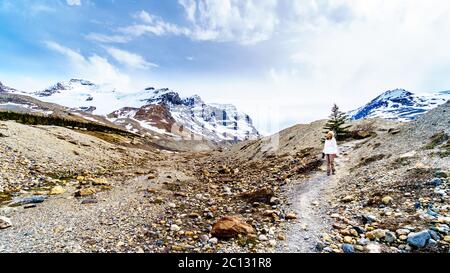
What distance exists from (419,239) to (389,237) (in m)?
0.75

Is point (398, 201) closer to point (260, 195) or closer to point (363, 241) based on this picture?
point (363, 241)

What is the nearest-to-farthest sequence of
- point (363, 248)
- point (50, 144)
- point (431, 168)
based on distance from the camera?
point (363, 248) → point (431, 168) → point (50, 144)

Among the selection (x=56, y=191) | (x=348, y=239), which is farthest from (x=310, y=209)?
(x=56, y=191)

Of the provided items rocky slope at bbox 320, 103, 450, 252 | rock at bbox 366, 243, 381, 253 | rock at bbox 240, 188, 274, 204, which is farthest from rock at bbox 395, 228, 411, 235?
rock at bbox 240, 188, 274, 204

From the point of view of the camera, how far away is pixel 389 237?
8000 mm

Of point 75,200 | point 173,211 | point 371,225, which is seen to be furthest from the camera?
point 75,200

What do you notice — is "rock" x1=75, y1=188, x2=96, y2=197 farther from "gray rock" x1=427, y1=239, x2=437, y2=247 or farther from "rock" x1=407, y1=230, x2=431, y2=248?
"gray rock" x1=427, y1=239, x2=437, y2=247

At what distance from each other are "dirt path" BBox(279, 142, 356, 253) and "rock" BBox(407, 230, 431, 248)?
8.35 feet

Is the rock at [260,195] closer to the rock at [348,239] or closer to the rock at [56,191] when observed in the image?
the rock at [348,239]

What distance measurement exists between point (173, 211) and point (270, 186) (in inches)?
282

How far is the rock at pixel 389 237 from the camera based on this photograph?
791cm

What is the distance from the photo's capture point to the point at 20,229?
1038cm
